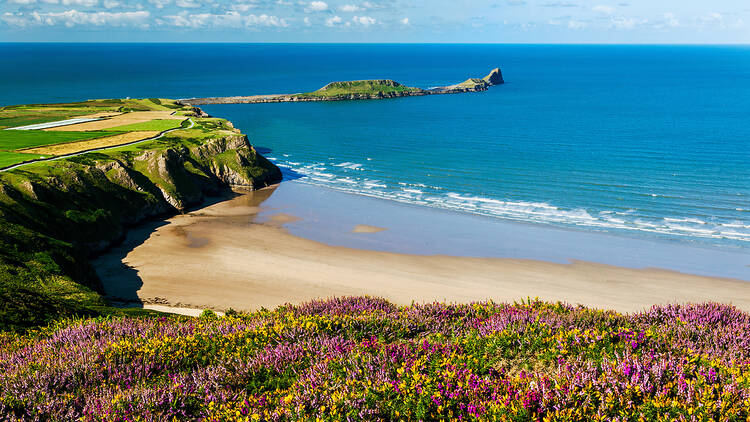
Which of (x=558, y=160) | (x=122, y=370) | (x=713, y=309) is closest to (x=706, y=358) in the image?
(x=713, y=309)

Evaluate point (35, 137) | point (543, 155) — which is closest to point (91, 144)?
point (35, 137)

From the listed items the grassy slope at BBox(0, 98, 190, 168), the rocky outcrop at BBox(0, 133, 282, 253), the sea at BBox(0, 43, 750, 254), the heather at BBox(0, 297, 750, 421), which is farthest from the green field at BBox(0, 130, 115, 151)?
the heather at BBox(0, 297, 750, 421)

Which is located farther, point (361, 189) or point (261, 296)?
point (361, 189)

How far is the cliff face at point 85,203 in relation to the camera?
23031mm

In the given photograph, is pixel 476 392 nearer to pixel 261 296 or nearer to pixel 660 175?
pixel 261 296

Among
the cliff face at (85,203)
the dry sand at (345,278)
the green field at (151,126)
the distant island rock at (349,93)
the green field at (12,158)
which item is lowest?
the dry sand at (345,278)

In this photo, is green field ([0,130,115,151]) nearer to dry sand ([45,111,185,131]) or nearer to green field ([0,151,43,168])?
green field ([0,151,43,168])

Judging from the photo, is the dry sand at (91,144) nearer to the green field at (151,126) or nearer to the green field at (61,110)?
the green field at (151,126)

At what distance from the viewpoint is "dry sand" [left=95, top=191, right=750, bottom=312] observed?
2888 cm

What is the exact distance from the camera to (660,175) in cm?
5694

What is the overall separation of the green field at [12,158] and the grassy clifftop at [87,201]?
247cm

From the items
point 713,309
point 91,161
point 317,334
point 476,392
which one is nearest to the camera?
point 476,392

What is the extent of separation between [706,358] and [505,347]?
3.58 m

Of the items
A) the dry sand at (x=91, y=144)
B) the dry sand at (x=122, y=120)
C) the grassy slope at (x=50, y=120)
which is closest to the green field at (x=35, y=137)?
the grassy slope at (x=50, y=120)
